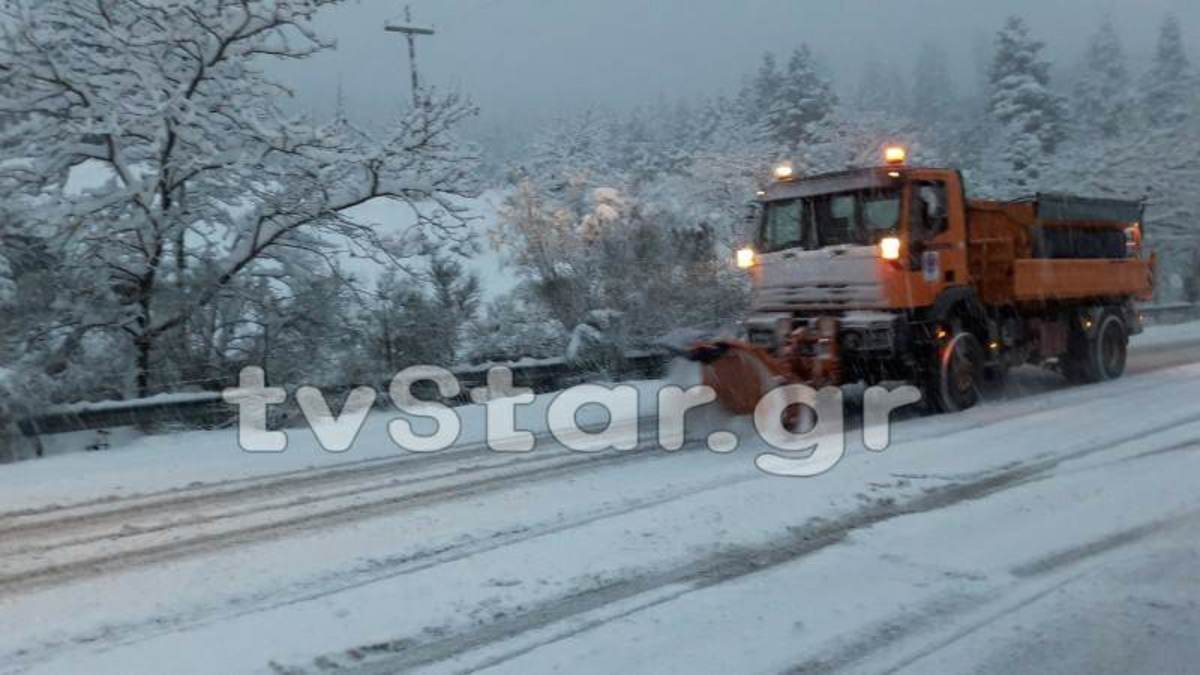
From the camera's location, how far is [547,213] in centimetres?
2375

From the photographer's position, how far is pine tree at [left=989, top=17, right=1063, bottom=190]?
48.3 metres

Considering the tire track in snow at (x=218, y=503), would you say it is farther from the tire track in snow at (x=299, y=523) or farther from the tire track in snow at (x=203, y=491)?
the tire track in snow at (x=299, y=523)

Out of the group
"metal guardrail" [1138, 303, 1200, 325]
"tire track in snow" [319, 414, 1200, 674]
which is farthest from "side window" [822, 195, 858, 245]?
"metal guardrail" [1138, 303, 1200, 325]

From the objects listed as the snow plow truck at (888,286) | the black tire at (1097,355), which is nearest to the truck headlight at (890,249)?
the snow plow truck at (888,286)

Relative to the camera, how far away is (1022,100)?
165 feet

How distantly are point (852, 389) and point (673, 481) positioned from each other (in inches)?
269

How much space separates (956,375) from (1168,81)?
62.5 m

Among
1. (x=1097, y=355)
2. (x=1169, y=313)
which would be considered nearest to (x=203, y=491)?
(x=1097, y=355)

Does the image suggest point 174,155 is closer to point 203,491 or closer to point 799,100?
point 203,491

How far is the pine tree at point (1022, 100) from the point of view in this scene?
48.3 meters

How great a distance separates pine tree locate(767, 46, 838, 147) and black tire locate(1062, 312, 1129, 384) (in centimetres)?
2640

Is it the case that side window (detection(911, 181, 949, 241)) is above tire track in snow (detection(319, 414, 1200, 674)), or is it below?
above

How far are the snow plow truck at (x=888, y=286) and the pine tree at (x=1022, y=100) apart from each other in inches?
1393

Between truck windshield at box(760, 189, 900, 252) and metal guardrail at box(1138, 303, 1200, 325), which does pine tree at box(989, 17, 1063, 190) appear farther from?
truck windshield at box(760, 189, 900, 252)
